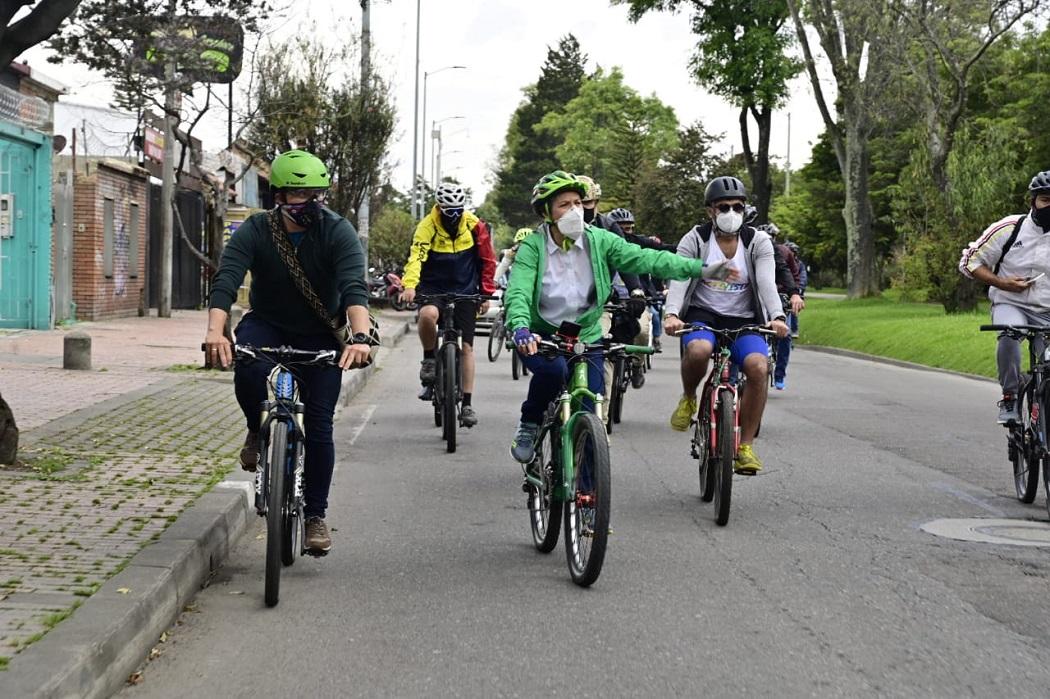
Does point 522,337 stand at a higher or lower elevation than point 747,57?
lower

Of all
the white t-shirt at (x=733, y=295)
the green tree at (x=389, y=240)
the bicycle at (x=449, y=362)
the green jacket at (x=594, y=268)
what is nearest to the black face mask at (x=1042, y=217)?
the white t-shirt at (x=733, y=295)

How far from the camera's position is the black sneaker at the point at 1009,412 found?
9094 millimetres

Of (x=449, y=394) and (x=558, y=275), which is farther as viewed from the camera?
(x=449, y=394)

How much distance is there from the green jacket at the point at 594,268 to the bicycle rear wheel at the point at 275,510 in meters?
1.52

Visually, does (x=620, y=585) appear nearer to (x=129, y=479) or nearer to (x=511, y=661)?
(x=511, y=661)

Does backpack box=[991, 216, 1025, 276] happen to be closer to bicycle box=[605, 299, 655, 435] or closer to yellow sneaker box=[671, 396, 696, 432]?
yellow sneaker box=[671, 396, 696, 432]

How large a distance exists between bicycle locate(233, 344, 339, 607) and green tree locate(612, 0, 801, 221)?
130 feet

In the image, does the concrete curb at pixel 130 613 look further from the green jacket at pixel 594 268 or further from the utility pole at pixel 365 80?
the utility pole at pixel 365 80

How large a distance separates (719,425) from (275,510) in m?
2.91

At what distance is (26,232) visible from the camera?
2459 centimetres

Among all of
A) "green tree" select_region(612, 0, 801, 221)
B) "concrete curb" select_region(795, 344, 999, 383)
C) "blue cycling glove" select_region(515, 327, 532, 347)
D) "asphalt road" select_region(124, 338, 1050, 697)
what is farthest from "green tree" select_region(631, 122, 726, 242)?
"blue cycling glove" select_region(515, 327, 532, 347)

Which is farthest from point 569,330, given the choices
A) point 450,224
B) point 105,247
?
point 105,247

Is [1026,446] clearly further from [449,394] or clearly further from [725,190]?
[449,394]

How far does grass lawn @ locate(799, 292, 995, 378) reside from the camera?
79.9 ft
